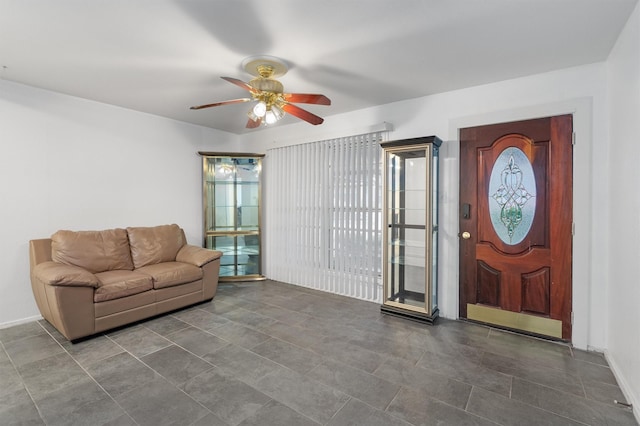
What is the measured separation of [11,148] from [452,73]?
473cm

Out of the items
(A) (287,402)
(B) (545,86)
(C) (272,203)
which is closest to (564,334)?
(B) (545,86)

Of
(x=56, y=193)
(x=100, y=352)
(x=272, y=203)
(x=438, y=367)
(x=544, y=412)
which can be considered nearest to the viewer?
(x=544, y=412)

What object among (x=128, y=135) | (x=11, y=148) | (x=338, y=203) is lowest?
(x=338, y=203)

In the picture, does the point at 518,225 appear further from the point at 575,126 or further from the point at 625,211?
the point at 575,126

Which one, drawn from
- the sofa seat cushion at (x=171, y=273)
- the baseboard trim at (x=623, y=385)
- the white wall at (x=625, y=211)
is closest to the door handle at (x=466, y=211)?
the white wall at (x=625, y=211)

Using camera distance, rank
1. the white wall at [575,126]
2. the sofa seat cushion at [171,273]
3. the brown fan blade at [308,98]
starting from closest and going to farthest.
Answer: the brown fan blade at [308,98] → the white wall at [575,126] → the sofa seat cushion at [171,273]

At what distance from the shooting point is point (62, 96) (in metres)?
3.63

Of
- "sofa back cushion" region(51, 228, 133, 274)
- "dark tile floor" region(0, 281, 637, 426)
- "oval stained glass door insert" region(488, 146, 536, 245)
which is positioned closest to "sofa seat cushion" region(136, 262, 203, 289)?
"sofa back cushion" region(51, 228, 133, 274)

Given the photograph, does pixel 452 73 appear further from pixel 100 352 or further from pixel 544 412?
pixel 100 352

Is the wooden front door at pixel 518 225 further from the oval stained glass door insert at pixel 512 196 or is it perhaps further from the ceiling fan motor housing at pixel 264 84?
the ceiling fan motor housing at pixel 264 84

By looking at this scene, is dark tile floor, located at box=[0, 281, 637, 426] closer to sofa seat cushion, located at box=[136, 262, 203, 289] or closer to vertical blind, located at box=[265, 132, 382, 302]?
sofa seat cushion, located at box=[136, 262, 203, 289]

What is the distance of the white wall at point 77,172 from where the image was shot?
130 inches

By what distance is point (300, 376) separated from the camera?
232cm

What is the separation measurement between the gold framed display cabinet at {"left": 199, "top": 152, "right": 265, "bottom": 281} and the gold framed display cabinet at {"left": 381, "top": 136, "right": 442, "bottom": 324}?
7.96 ft
